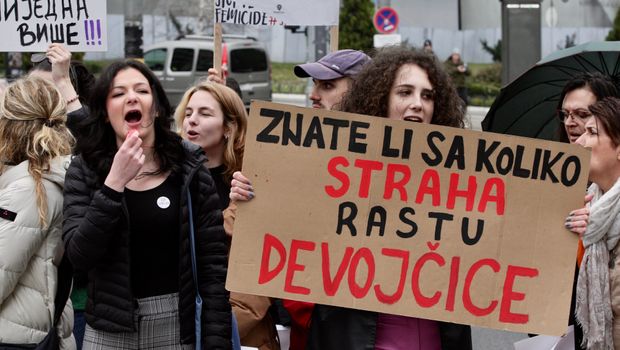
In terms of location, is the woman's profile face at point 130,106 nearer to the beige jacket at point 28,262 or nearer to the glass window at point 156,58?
the beige jacket at point 28,262

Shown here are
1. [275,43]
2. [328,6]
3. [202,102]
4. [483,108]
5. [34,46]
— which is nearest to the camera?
[202,102]

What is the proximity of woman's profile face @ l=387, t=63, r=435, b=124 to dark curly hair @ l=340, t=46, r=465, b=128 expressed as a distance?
0.06ft

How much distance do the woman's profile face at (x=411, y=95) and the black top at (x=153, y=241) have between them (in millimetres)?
821

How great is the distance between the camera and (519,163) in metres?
3.32

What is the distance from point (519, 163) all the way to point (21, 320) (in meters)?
1.86

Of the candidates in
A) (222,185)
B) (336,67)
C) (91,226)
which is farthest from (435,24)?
(91,226)

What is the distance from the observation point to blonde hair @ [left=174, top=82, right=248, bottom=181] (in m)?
4.73

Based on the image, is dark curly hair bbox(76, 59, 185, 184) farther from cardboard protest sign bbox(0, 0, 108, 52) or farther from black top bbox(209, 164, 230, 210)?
cardboard protest sign bbox(0, 0, 108, 52)

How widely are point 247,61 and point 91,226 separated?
20706mm

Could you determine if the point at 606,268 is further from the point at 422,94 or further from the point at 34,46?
the point at 34,46

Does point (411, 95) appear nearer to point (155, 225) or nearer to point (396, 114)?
point (396, 114)

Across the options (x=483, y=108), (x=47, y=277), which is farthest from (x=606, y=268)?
(x=483, y=108)

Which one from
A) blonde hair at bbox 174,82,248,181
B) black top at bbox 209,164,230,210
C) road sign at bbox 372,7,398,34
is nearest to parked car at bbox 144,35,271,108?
road sign at bbox 372,7,398,34

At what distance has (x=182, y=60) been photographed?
2338 cm
